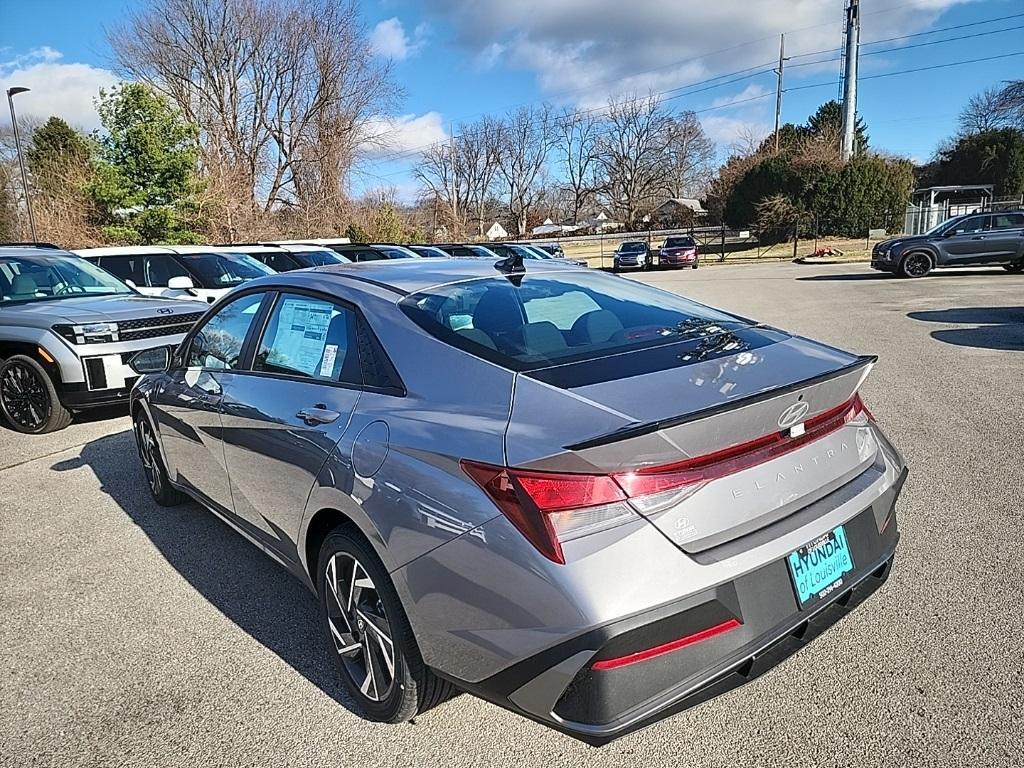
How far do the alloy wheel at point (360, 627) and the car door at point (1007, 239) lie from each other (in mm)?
22366

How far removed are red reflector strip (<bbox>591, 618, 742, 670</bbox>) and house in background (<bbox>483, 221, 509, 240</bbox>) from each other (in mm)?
77254

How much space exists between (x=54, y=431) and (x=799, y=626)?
7.13 m

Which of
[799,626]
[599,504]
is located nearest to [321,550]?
[599,504]

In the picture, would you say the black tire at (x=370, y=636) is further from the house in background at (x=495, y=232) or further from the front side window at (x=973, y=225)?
the house in background at (x=495, y=232)

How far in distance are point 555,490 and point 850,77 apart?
4661 centimetres

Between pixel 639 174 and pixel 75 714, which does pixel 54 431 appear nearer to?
pixel 75 714

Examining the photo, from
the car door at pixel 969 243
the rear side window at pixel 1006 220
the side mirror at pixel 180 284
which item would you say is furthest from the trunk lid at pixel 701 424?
the rear side window at pixel 1006 220

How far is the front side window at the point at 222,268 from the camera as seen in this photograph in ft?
34.7

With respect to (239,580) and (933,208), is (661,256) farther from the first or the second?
(239,580)

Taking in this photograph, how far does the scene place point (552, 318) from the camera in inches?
118

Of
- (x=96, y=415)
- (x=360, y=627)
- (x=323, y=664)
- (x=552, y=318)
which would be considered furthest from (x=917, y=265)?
(x=360, y=627)

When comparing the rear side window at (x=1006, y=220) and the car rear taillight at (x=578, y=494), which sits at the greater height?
the rear side window at (x=1006, y=220)

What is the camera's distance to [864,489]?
240cm

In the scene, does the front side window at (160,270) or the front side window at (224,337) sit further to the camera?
the front side window at (160,270)
